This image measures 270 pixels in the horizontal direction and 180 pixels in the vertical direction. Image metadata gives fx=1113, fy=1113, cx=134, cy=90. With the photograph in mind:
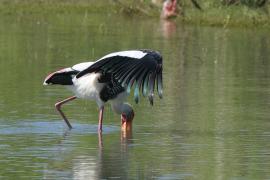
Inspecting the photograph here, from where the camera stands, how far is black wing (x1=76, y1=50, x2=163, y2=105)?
10148 millimetres

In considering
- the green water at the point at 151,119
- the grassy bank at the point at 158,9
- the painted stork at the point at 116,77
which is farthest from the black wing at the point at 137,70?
the grassy bank at the point at 158,9

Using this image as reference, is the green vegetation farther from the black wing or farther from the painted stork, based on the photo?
the black wing

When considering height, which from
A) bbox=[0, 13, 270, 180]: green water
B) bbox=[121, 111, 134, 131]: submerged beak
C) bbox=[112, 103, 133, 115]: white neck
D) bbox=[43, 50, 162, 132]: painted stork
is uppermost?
bbox=[43, 50, 162, 132]: painted stork

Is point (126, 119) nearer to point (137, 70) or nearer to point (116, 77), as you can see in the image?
point (116, 77)

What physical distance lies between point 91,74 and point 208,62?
7624 mm

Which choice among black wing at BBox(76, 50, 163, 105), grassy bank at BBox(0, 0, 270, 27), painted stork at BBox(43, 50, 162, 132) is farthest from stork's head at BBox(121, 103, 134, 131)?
grassy bank at BBox(0, 0, 270, 27)

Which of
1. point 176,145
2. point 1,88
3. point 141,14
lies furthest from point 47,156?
point 141,14

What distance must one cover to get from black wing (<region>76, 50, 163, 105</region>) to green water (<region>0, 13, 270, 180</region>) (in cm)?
57

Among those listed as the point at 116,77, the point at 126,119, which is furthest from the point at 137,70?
the point at 126,119

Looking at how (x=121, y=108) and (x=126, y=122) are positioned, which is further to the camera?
(x=121, y=108)

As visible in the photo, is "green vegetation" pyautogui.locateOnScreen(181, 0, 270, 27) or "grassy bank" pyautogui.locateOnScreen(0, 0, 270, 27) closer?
"green vegetation" pyautogui.locateOnScreen(181, 0, 270, 27)

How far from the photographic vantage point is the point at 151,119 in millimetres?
12016

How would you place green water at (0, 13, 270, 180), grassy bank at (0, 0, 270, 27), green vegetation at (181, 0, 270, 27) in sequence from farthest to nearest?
grassy bank at (0, 0, 270, 27) < green vegetation at (181, 0, 270, 27) < green water at (0, 13, 270, 180)

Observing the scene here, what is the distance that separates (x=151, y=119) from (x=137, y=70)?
1.86m
